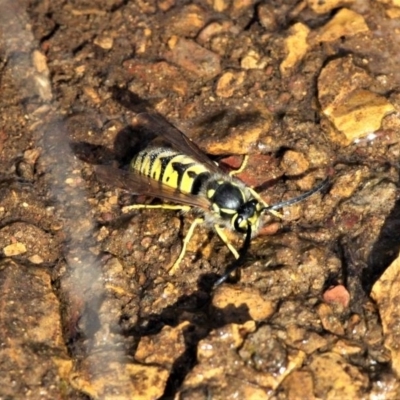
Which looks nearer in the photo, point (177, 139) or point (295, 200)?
point (295, 200)

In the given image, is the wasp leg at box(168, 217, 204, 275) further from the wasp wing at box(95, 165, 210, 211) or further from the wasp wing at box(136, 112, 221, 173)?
the wasp wing at box(136, 112, 221, 173)

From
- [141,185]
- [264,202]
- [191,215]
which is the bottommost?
[191,215]

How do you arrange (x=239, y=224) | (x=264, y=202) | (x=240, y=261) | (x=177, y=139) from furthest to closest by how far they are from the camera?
(x=177, y=139) → (x=264, y=202) → (x=239, y=224) → (x=240, y=261)

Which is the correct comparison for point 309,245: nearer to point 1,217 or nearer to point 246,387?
point 246,387

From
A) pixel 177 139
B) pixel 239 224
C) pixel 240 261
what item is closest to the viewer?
pixel 240 261

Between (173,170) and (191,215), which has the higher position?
(173,170)

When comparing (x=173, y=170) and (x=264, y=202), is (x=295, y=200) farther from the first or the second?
(x=173, y=170)

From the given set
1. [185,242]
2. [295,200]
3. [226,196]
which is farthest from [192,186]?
[295,200]

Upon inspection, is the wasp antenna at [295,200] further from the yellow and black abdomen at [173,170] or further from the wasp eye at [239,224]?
the yellow and black abdomen at [173,170]

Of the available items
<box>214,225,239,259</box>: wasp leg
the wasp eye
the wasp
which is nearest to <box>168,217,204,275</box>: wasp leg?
the wasp
